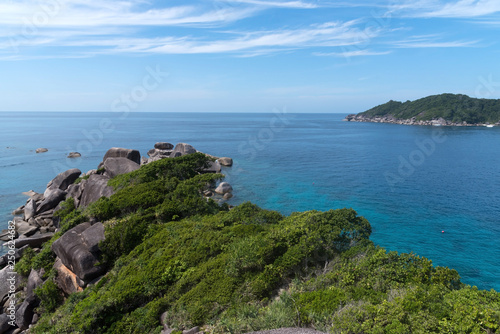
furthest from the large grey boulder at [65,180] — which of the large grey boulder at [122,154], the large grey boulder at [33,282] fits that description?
the large grey boulder at [33,282]

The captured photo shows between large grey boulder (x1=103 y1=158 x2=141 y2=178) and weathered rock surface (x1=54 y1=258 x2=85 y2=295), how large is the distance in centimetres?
1416

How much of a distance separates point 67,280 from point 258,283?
13.9 meters

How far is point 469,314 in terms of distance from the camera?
408 inches

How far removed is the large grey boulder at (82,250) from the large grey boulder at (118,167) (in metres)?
13.0

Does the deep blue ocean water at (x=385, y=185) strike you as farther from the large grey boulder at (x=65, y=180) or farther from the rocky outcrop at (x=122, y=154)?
the rocky outcrop at (x=122, y=154)

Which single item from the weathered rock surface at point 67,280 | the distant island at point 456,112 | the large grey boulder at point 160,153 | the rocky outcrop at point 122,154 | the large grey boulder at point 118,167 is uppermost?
the distant island at point 456,112

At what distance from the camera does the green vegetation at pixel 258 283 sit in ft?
36.8

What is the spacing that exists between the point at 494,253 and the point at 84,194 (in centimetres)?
4051

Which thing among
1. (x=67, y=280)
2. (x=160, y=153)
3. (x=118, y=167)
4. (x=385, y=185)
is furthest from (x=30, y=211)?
(x=385, y=185)

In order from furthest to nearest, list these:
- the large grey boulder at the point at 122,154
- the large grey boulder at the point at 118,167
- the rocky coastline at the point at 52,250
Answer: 1. the large grey boulder at the point at 122,154
2. the large grey boulder at the point at 118,167
3. the rocky coastline at the point at 52,250

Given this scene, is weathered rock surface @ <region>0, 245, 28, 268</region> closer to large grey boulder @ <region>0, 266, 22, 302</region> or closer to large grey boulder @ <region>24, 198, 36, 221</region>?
large grey boulder @ <region>0, 266, 22, 302</region>

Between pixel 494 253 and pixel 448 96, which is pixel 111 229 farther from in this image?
pixel 448 96

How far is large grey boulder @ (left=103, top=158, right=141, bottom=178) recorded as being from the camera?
3443cm

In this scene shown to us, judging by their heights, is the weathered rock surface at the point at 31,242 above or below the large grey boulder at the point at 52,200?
below
